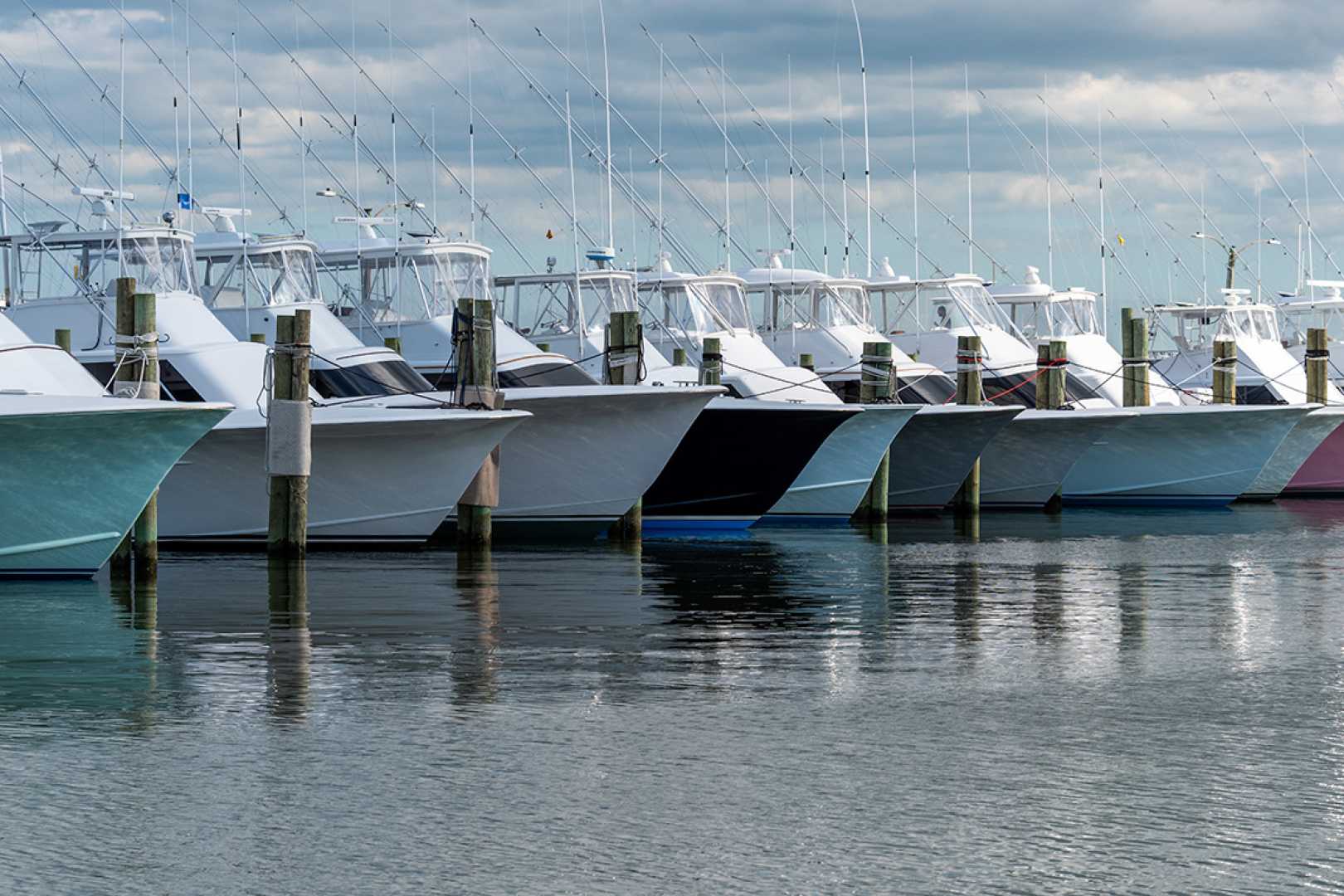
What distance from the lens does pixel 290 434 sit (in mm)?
19578

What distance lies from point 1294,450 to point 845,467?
12070 millimetres

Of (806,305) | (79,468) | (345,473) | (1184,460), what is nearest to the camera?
(79,468)

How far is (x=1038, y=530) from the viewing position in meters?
28.0

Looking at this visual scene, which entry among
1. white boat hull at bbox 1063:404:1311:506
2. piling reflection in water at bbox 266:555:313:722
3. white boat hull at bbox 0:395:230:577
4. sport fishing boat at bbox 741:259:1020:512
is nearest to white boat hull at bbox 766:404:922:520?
sport fishing boat at bbox 741:259:1020:512

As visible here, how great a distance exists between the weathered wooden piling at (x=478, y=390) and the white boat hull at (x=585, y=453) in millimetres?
1152

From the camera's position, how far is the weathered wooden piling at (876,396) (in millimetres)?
28547

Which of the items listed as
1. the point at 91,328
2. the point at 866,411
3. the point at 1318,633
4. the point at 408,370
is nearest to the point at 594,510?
the point at 408,370

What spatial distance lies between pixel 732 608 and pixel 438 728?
622 centimetres

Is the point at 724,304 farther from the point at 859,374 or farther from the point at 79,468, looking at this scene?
the point at 79,468

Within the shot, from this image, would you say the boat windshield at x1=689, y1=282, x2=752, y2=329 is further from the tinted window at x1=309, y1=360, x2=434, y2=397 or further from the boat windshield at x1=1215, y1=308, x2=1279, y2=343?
the boat windshield at x1=1215, y1=308, x2=1279, y2=343

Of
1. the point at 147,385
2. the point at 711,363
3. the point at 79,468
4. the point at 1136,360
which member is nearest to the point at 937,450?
the point at 1136,360

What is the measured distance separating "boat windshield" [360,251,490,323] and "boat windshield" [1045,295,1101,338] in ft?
47.6

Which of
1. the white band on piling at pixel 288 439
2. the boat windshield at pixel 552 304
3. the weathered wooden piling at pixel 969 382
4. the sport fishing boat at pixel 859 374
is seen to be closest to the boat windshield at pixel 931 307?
the sport fishing boat at pixel 859 374

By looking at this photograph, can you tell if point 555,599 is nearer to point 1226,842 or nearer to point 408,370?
point 408,370
